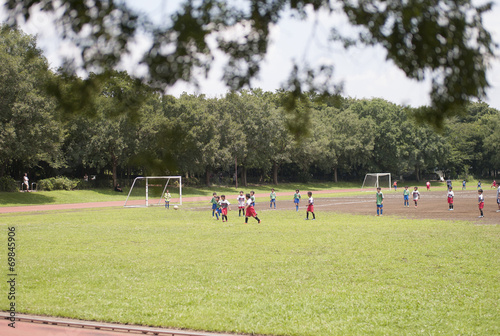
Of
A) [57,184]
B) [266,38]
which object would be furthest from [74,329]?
[57,184]

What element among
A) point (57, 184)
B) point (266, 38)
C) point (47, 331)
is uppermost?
point (266, 38)

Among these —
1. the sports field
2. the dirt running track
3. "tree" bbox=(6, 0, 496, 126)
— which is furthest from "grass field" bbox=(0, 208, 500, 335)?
the dirt running track

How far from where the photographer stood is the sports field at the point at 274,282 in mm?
6648

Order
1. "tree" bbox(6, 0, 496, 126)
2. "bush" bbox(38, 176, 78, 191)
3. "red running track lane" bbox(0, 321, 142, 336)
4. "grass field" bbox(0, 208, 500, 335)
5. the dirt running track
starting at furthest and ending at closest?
"bush" bbox(38, 176, 78, 191), the dirt running track, "grass field" bbox(0, 208, 500, 335), "red running track lane" bbox(0, 321, 142, 336), "tree" bbox(6, 0, 496, 126)

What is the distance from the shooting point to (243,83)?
2869 millimetres

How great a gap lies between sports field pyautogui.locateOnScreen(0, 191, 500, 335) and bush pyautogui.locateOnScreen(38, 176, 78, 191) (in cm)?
3028

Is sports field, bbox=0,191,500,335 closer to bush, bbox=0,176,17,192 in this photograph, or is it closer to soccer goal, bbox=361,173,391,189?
bush, bbox=0,176,17,192

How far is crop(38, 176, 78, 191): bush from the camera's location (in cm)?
4344

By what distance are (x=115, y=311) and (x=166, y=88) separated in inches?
214

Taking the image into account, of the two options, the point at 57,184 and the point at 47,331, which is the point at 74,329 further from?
the point at 57,184

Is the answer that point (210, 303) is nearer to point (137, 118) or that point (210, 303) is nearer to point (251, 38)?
point (137, 118)

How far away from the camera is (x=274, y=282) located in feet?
28.8

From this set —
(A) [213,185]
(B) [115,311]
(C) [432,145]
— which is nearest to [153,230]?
(B) [115,311]

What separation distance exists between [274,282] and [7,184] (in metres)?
38.4
